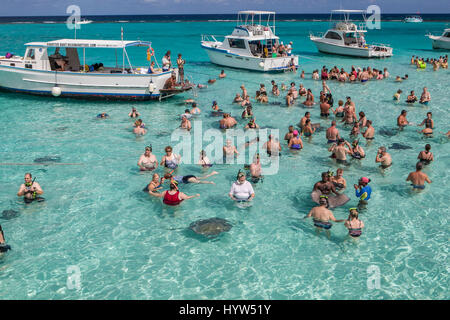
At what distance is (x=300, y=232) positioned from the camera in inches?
390

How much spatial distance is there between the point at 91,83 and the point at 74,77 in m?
1.05

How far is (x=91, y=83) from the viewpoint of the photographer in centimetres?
2200

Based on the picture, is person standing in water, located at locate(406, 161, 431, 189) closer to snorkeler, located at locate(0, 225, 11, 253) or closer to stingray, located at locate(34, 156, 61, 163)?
snorkeler, located at locate(0, 225, 11, 253)

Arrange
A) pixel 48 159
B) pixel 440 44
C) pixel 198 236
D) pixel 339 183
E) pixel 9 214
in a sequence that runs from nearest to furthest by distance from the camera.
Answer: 1. pixel 198 236
2. pixel 9 214
3. pixel 339 183
4. pixel 48 159
5. pixel 440 44

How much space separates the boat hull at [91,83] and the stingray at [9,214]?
12.7 metres

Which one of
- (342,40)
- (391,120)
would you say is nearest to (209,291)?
(391,120)

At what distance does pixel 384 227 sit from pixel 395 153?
596 cm

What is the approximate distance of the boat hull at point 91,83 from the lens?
21.9 m

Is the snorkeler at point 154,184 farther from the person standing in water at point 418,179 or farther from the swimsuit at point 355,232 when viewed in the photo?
the person standing in water at point 418,179

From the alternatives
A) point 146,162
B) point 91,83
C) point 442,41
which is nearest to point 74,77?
point 91,83

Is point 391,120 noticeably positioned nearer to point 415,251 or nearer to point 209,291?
point 415,251

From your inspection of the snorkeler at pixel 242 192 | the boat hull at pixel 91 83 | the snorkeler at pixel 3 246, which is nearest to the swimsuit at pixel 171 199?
the snorkeler at pixel 242 192

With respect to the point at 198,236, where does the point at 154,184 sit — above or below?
above

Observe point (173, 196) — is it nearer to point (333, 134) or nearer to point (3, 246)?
point (3, 246)
